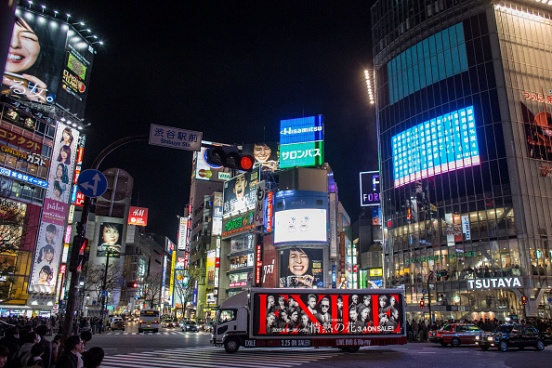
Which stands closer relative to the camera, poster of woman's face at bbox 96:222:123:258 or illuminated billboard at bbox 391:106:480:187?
illuminated billboard at bbox 391:106:480:187

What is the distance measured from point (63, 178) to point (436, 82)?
52165 millimetres

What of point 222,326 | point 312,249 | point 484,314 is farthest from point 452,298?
point 222,326

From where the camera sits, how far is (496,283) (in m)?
47.5

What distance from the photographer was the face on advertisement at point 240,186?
245 feet

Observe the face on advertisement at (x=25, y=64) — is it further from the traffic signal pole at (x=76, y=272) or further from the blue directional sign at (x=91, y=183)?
the blue directional sign at (x=91, y=183)

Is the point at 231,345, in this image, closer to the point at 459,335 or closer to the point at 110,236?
the point at 459,335

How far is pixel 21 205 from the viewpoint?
171 feet

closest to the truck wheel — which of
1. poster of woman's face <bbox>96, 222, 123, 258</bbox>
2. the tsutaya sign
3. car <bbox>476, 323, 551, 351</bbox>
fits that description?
car <bbox>476, 323, 551, 351</bbox>

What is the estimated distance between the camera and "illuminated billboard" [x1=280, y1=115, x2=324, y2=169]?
66.9 meters

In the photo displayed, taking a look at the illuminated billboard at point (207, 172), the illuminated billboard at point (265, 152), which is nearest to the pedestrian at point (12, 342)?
the illuminated billboard at point (265, 152)

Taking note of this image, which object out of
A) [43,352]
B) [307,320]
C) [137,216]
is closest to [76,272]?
[43,352]

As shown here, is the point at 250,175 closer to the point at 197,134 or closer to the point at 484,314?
the point at 484,314

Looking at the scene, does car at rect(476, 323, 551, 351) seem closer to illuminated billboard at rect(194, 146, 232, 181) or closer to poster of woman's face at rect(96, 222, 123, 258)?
illuminated billboard at rect(194, 146, 232, 181)

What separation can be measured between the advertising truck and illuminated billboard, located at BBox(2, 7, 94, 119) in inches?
1919
